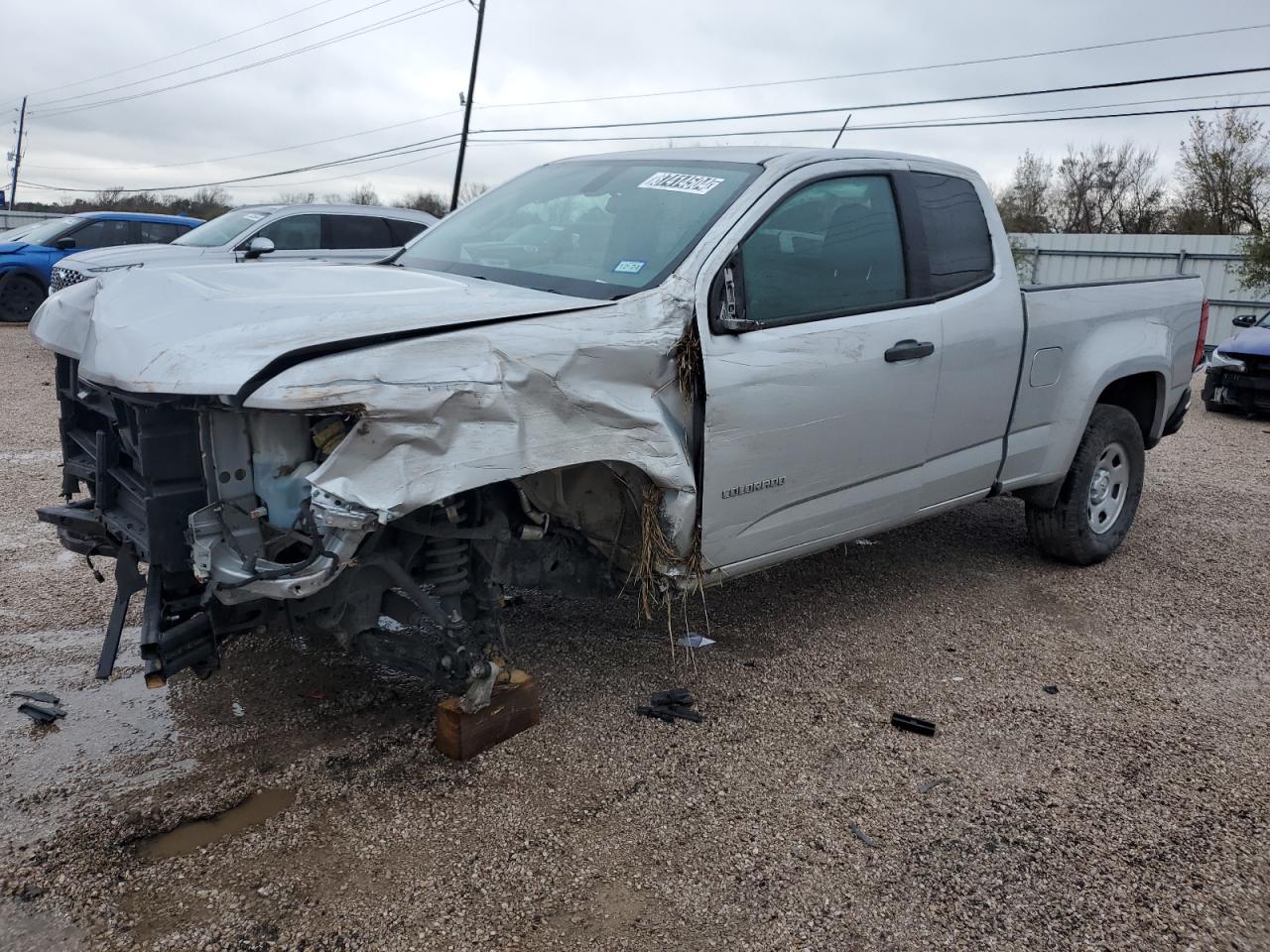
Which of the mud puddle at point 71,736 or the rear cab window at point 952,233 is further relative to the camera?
the rear cab window at point 952,233

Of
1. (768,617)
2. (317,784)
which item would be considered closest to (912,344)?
(768,617)

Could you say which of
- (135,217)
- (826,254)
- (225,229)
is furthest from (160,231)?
(826,254)

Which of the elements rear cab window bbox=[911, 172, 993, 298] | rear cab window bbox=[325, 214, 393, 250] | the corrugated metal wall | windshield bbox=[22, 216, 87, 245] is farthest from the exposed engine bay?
the corrugated metal wall

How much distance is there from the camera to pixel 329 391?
2.59 m

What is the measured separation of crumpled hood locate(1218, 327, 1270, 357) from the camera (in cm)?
1123

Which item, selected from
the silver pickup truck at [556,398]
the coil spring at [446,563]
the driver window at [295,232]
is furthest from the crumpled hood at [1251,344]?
the coil spring at [446,563]

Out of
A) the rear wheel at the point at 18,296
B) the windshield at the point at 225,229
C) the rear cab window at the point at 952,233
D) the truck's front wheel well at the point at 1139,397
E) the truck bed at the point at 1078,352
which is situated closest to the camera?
the rear cab window at the point at 952,233

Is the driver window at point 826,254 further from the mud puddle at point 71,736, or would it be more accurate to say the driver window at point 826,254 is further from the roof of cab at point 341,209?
the roof of cab at point 341,209

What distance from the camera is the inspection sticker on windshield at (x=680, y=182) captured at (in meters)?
3.85

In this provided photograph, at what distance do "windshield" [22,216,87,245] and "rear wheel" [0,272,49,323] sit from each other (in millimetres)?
560

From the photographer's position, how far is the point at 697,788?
326cm

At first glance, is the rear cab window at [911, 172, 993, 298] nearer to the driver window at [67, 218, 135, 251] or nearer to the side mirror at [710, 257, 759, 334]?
the side mirror at [710, 257, 759, 334]

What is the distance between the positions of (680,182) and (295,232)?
876cm

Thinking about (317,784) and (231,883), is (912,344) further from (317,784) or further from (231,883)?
(231,883)
